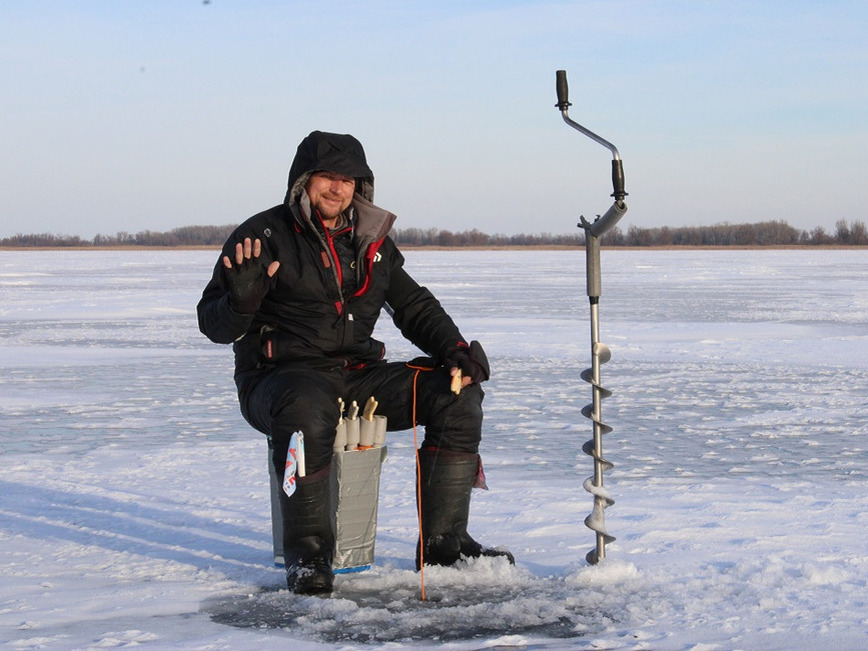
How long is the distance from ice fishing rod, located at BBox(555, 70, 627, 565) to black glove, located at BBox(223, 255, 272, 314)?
3.30ft

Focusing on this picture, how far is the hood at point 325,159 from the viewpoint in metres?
3.68

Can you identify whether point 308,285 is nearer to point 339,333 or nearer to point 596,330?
point 339,333

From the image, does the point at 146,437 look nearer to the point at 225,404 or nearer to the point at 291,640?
the point at 225,404

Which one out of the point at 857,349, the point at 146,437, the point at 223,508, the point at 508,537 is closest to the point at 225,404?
the point at 146,437

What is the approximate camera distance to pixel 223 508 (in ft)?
15.3

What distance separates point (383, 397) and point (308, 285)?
1.45 feet

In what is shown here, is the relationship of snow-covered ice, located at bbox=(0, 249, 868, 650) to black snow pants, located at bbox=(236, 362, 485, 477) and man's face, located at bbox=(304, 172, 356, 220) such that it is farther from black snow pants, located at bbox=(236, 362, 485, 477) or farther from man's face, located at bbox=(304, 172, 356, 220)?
man's face, located at bbox=(304, 172, 356, 220)

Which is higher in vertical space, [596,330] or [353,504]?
[596,330]

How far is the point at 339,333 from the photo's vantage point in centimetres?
371

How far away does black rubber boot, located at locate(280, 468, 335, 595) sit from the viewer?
340 centimetres

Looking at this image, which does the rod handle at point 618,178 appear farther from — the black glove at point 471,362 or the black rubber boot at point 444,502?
the black rubber boot at point 444,502

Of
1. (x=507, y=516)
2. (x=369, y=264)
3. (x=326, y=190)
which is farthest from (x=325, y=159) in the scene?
(x=507, y=516)

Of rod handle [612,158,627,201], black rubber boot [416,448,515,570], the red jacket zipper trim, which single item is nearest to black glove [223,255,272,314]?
the red jacket zipper trim

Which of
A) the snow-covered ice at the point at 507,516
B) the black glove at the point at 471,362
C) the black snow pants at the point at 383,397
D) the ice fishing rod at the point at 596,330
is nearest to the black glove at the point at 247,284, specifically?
the black snow pants at the point at 383,397
